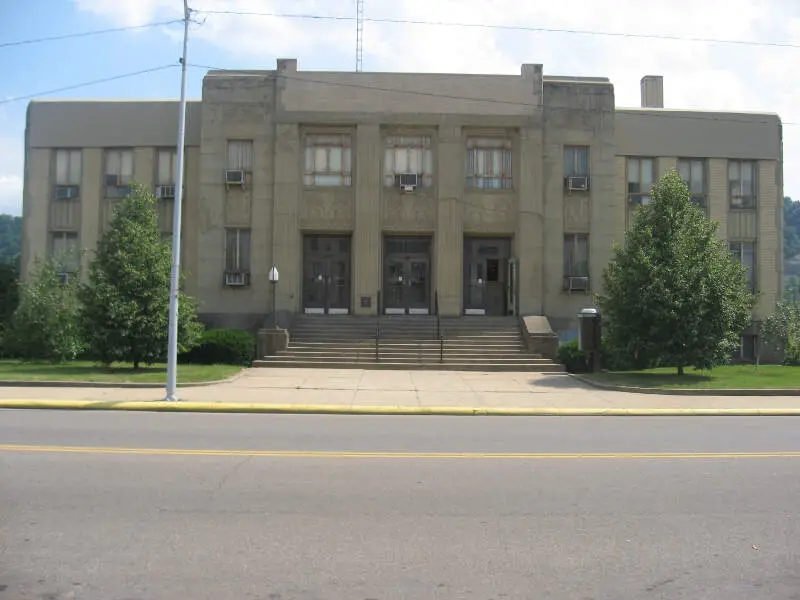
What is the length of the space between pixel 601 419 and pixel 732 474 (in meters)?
5.78

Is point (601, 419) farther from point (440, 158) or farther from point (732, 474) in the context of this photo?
point (440, 158)

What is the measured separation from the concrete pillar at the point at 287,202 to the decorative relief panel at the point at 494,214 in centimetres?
675

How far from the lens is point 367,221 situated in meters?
27.8

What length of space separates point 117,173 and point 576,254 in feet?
62.8

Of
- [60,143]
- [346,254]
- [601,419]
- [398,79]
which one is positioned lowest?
[601,419]

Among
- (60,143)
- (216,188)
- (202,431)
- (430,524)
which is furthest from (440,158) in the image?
(430,524)

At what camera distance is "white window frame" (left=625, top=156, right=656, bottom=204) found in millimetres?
30578

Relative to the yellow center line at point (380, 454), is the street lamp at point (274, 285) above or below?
above

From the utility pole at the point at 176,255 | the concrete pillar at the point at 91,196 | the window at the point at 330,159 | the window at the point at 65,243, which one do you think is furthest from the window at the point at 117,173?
the utility pole at the point at 176,255

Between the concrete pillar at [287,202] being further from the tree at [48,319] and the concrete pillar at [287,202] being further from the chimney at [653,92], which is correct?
the chimney at [653,92]

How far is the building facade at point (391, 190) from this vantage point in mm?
27859

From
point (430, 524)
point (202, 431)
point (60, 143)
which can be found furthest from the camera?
point (60, 143)

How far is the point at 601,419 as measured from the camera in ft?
45.2

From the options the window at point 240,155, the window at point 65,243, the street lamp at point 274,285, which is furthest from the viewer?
the window at point 65,243
